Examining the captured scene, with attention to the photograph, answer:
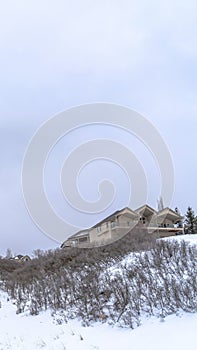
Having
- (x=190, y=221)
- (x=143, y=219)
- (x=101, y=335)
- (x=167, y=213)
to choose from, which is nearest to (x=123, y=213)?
(x=143, y=219)

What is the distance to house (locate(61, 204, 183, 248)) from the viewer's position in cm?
3331

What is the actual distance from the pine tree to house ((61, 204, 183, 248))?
11.8ft

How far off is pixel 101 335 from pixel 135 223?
24.2 m

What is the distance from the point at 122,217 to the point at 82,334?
26.0 m

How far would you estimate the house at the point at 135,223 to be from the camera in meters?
33.3

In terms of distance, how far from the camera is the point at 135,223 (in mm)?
32219

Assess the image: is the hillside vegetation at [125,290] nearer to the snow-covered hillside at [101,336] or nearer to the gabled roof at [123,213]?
the snow-covered hillside at [101,336]

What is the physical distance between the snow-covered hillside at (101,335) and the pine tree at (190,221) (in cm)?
3284

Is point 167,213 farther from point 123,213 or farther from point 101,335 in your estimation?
point 101,335

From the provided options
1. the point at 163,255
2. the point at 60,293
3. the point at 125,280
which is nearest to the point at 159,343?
the point at 125,280

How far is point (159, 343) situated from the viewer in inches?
264

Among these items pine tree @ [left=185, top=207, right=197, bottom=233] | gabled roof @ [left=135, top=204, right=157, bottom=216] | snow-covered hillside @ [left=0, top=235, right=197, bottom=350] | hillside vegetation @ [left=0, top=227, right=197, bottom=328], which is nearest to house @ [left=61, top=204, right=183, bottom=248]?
gabled roof @ [left=135, top=204, right=157, bottom=216]

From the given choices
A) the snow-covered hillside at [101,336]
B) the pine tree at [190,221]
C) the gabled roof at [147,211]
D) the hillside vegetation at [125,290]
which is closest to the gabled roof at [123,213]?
the gabled roof at [147,211]

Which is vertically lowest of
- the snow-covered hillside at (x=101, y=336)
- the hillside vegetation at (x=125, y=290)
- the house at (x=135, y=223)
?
the snow-covered hillside at (x=101, y=336)
